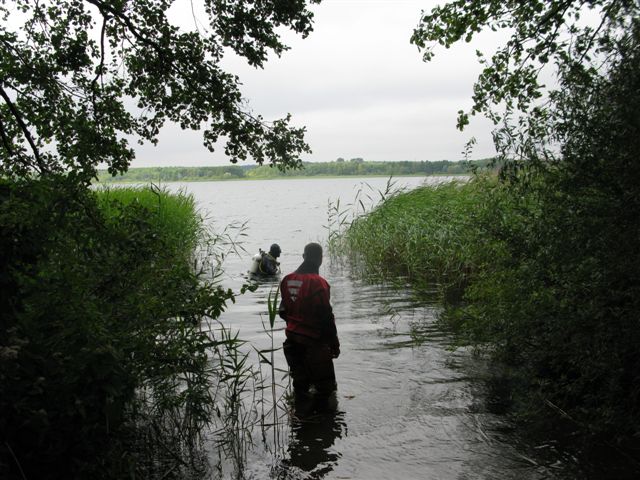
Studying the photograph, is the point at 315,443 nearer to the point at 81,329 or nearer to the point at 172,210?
the point at 81,329

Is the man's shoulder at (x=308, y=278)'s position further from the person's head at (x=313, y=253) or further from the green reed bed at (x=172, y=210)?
the green reed bed at (x=172, y=210)

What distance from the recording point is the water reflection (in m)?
5.59

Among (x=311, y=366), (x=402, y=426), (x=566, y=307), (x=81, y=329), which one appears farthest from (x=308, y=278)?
(x=81, y=329)

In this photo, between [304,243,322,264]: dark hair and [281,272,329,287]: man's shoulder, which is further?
[304,243,322,264]: dark hair

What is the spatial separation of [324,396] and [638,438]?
345 cm

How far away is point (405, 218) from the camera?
15797 millimetres

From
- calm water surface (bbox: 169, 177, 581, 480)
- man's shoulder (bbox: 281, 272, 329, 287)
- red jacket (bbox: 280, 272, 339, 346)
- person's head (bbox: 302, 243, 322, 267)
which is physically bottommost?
calm water surface (bbox: 169, 177, 581, 480)

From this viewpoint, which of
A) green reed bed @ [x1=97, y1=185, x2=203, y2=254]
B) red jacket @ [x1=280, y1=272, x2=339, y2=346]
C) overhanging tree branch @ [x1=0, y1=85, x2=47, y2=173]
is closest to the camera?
overhanging tree branch @ [x1=0, y1=85, x2=47, y2=173]

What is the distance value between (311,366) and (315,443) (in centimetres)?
99

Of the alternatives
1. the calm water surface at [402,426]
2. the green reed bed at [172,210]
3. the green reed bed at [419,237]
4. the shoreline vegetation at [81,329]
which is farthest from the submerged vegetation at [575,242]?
the green reed bed at [172,210]

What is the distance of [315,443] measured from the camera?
6.19 metres

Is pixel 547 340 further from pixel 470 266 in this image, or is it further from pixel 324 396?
pixel 470 266

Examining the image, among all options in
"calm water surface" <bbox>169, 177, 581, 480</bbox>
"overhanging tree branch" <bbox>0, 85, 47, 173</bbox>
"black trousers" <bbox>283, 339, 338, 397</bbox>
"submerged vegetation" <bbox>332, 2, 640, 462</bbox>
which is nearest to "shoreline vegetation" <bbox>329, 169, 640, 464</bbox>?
"submerged vegetation" <bbox>332, 2, 640, 462</bbox>

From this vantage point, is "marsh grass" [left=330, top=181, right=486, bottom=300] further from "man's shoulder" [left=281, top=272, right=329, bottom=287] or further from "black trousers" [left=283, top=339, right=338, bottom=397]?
"man's shoulder" [left=281, top=272, right=329, bottom=287]
